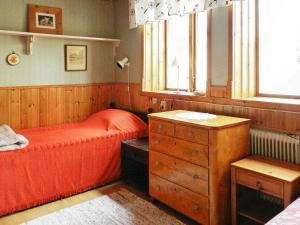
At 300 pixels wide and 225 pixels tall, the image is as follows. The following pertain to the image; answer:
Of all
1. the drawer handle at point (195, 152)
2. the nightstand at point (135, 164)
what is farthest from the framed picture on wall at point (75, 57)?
the drawer handle at point (195, 152)

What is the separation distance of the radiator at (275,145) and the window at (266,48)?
415mm

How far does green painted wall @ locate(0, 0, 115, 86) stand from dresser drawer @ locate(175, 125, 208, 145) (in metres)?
2.08

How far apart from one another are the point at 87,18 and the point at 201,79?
6.14 ft

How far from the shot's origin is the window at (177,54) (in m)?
3.42

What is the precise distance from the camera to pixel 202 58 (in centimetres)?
342

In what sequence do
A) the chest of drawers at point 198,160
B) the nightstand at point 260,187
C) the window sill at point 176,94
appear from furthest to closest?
the window sill at point 176,94 < the chest of drawers at point 198,160 < the nightstand at point 260,187

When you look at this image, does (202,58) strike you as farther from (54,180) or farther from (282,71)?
(54,180)

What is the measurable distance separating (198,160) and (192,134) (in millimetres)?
216

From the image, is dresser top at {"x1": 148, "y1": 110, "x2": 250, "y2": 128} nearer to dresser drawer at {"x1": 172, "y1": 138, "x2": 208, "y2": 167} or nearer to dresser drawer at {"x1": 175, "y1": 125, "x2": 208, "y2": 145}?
dresser drawer at {"x1": 175, "y1": 125, "x2": 208, "y2": 145}

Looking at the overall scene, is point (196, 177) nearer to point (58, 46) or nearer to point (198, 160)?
point (198, 160)

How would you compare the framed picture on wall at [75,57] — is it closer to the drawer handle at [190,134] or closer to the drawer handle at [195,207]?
the drawer handle at [190,134]

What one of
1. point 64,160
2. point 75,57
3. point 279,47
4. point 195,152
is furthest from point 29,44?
point 279,47

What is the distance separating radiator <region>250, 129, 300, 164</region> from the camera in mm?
2416

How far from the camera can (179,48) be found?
372 cm
